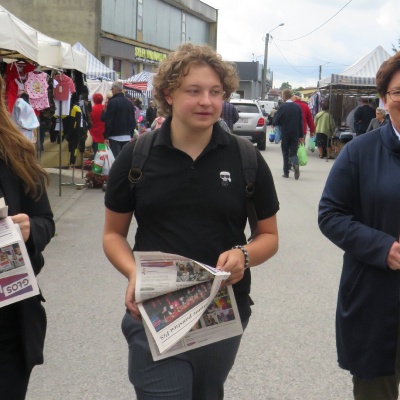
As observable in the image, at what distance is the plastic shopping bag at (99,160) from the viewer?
13.0 m

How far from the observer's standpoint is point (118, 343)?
15.8 ft

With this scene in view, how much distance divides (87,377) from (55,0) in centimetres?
3410

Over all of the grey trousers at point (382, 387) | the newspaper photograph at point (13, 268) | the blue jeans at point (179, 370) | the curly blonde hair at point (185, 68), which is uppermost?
the curly blonde hair at point (185, 68)

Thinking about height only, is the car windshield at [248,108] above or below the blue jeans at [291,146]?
above

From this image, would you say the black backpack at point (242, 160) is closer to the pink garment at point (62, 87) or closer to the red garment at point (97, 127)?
the pink garment at point (62, 87)

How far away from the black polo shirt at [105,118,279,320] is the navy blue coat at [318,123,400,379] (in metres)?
0.39

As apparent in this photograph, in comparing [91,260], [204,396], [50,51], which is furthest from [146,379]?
[50,51]

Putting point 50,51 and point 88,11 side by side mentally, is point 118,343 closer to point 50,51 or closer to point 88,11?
point 50,51

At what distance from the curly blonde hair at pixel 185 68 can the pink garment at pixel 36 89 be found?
793 cm

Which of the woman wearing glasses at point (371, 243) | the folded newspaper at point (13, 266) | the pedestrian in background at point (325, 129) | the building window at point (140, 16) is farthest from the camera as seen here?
the building window at point (140, 16)

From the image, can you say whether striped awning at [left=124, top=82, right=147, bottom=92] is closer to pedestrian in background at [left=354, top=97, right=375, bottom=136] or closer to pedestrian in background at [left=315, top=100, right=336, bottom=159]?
pedestrian in background at [left=315, top=100, right=336, bottom=159]

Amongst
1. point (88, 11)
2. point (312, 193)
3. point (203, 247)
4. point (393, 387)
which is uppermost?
point (88, 11)

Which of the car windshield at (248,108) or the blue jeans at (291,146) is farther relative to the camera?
the car windshield at (248,108)

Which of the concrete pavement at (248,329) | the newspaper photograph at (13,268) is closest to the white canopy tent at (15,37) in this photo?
the concrete pavement at (248,329)
